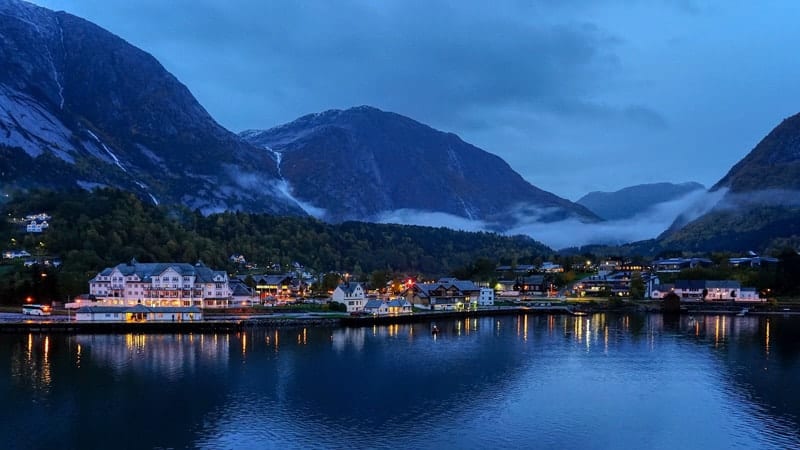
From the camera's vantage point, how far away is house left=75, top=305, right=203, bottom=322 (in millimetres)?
57875

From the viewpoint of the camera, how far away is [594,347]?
4872cm

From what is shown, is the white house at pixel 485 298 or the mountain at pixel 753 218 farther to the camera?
the mountain at pixel 753 218

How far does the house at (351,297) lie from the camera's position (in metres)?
68.9

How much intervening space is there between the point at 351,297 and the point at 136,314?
21.9 metres

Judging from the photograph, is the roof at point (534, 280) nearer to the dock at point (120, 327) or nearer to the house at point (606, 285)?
the house at point (606, 285)

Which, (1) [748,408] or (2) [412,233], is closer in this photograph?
(1) [748,408]

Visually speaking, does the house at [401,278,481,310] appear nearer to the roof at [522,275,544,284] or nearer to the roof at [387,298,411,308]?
the roof at [387,298,411,308]

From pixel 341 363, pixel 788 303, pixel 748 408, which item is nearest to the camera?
pixel 748 408

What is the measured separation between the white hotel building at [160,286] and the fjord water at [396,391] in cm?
1393

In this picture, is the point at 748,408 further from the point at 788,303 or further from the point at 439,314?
the point at 788,303

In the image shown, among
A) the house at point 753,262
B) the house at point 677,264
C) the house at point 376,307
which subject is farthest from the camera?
the house at point 677,264

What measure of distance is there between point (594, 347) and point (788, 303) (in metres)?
45.9

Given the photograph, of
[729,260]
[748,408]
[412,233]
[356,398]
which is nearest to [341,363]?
[356,398]

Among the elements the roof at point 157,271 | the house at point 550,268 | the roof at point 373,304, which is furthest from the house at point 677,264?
the roof at point 157,271
